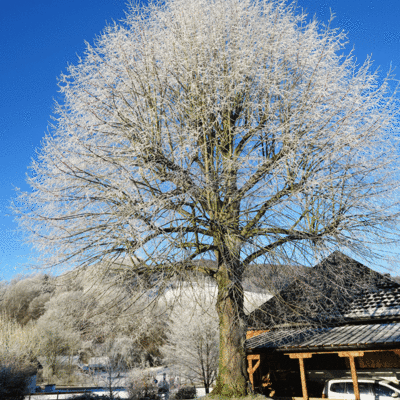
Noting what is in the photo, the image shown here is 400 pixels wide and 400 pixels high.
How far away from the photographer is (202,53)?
858 cm

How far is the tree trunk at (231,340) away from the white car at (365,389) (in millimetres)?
5486

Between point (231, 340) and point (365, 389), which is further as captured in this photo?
point (365, 389)

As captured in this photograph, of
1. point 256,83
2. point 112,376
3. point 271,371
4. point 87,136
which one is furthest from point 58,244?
point 112,376

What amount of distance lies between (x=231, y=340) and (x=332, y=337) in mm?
4970

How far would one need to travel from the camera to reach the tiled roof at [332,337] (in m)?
10.1

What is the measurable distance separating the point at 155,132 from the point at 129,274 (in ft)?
11.6

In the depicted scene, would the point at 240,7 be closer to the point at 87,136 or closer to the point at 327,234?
the point at 87,136

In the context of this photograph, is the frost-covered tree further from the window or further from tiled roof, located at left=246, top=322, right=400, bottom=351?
the window

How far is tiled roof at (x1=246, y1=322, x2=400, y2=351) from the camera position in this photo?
1007cm

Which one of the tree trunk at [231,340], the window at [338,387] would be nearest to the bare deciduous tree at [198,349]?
the window at [338,387]

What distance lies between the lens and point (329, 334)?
1182 cm

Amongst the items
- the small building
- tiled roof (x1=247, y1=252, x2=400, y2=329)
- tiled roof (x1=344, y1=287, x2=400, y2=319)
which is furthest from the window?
tiled roof (x1=344, y1=287, x2=400, y2=319)

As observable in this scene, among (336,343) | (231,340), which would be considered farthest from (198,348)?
(231,340)

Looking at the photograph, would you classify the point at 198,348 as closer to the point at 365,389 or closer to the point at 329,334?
the point at 329,334
